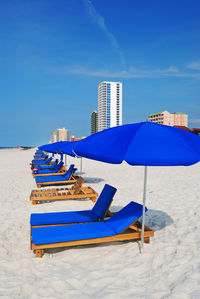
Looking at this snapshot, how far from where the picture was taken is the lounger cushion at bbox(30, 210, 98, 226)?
5258 millimetres

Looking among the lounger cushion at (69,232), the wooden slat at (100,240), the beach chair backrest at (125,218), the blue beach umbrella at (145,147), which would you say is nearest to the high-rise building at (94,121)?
the beach chair backrest at (125,218)

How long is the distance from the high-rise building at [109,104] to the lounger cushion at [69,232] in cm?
13796

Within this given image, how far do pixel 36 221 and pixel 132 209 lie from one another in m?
1.94

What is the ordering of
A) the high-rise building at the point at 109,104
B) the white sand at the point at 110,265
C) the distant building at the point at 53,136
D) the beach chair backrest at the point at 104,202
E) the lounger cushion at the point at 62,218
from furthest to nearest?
the distant building at the point at 53,136 < the high-rise building at the point at 109,104 < the beach chair backrest at the point at 104,202 < the lounger cushion at the point at 62,218 < the white sand at the point at 110,265

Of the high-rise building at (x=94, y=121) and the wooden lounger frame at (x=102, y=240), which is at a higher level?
the high-rise building at (x=94, y=121)

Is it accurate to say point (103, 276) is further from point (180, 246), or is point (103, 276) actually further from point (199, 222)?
point (199, 222)

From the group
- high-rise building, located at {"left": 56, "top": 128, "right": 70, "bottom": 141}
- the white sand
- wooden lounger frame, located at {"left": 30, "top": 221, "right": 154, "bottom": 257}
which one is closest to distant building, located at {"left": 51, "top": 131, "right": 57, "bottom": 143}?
high-rise building, located at {"left": 56, "top": 128, "right": 70, "bottom": 141}

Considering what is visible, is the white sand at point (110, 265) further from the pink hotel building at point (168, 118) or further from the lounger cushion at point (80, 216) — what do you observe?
the pink hotel building at point (168, 118)

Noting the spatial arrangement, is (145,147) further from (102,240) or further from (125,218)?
(102,240)

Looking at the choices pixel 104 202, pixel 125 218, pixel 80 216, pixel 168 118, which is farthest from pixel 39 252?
pixel 168 118

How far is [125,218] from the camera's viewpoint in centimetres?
493

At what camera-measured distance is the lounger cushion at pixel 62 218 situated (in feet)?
17.3

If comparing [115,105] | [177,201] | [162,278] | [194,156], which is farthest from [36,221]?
[115,105]

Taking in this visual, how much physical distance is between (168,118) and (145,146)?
11914 centimetres
